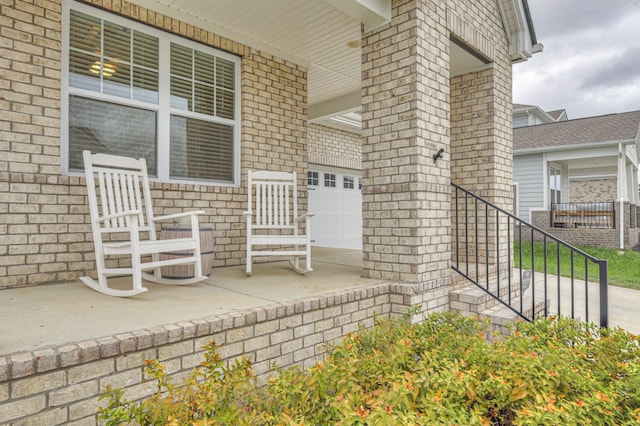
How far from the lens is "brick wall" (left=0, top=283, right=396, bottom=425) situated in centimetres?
138

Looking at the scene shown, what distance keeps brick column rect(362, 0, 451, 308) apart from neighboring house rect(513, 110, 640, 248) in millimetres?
9120

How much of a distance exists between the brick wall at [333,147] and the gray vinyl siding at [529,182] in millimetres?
6571

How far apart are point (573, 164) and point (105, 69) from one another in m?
14.2

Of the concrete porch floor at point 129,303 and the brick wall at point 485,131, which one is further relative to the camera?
the brick wall at point 485,131

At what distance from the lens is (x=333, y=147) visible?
7.20 m

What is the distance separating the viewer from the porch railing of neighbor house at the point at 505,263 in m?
2.68

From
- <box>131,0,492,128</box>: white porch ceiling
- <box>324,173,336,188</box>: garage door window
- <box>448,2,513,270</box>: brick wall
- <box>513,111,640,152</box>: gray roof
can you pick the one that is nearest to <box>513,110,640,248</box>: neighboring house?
<box>513,111,640,152</box>: gray roof

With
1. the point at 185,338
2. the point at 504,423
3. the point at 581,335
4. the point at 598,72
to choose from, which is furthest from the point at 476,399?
the point at 598,72

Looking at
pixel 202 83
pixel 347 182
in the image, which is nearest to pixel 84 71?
pixel 202 83

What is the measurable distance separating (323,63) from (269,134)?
121 cm

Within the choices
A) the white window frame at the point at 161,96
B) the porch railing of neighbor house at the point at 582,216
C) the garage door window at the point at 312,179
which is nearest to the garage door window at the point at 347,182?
the garage door window at the point at 312,179

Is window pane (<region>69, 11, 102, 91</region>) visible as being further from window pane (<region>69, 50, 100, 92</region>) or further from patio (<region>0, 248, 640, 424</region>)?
patio (<region>0, 248, 640, 424</region>)

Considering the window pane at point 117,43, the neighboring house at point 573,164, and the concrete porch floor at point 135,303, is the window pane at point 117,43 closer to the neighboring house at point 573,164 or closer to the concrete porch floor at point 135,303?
the concrete porch floor at point 135,303

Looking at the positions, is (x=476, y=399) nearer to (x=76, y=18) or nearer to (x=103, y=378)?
(x=103, y=378)
